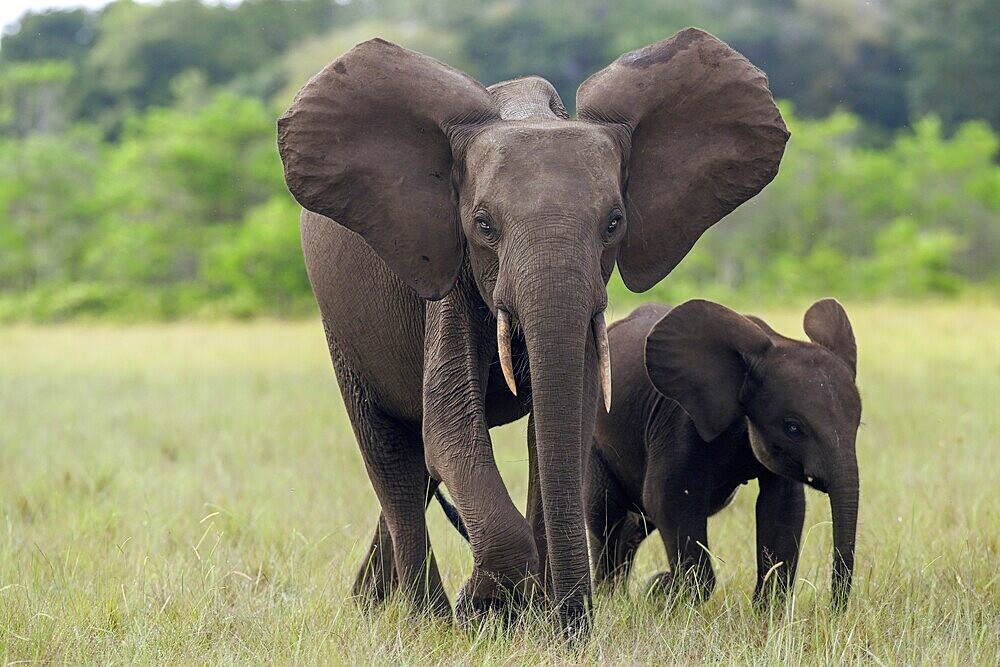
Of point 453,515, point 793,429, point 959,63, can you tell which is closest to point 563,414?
point 793,429

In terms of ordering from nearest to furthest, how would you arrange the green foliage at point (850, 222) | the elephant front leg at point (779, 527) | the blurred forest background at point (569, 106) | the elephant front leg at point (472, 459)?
the elephant front leg at point (472, 459) < the elephant front leg at point (779, 527) < the blurred forest background at point (569, 106) < the green foliage at point (850, 222)

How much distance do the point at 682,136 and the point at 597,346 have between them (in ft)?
2.65

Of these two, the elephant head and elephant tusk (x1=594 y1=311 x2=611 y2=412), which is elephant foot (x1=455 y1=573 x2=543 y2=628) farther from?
the elephant head

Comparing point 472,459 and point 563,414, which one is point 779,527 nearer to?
point 472,459

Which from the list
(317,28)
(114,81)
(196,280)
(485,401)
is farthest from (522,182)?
(317,28)

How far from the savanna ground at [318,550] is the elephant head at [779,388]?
36 centimetres

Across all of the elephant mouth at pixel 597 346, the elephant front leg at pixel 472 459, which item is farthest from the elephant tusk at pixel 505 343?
the elephant front leg at pixel 472 459

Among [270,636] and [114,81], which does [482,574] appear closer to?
[270,636]

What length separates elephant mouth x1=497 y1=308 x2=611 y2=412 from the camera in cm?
368

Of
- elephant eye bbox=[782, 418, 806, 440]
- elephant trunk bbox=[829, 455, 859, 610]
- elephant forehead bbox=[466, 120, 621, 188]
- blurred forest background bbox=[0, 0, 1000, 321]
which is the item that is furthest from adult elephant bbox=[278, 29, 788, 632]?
blurred forest background bbox=[0, 0, 1000, 321]

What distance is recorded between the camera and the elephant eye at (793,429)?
4500 millimetres

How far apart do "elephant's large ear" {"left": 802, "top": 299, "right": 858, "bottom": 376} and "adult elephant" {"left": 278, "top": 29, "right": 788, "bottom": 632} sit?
2.48 ft

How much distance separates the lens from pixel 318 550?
5754 mm

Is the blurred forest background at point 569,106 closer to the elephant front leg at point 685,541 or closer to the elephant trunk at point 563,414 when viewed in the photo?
the elephant front leg at point 685,541
